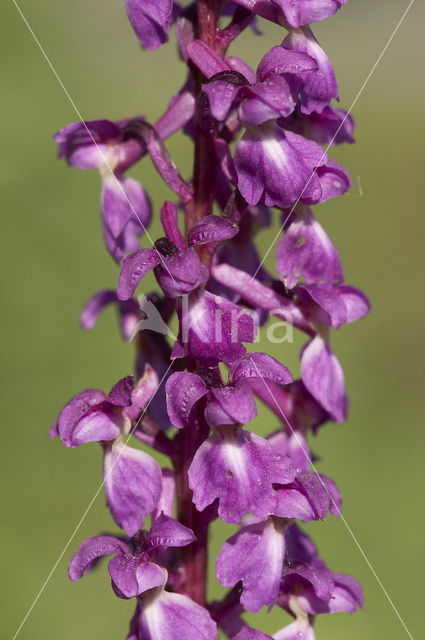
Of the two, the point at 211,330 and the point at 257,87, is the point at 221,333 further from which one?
the point at 257,87

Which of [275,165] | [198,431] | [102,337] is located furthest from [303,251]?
[102,337]

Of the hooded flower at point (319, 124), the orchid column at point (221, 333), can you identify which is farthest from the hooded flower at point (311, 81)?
the hooded flower at point (319, 124)

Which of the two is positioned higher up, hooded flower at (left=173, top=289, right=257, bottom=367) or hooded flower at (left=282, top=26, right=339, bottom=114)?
hooded flower at (left=282, top=26, right=339, bottom=114)

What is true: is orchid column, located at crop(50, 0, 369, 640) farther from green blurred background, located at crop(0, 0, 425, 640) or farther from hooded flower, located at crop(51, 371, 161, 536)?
green blurred background, located at crop(0, 0, 425, 640)

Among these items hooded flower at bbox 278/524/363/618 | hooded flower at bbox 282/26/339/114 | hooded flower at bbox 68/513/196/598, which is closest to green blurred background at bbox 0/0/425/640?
hooded flower at bbox 282/26/339/114

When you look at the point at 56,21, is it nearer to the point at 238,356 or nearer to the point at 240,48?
the point at 240,48

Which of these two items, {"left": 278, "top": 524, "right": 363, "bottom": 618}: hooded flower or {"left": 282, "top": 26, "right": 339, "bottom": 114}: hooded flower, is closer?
{"left": 282, "top": 26, "right": 339, "bottom": 114}: hooded flower

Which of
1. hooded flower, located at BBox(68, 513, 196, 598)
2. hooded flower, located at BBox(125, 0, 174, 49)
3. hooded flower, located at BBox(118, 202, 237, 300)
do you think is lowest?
hooded flower, located at BBox(68, 513, 196, 598)
